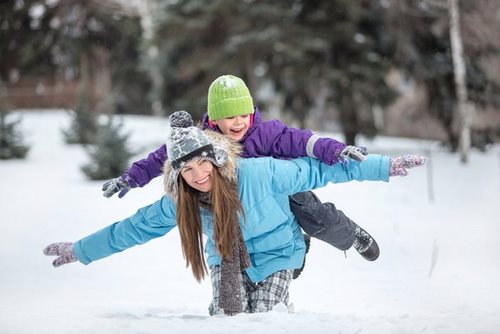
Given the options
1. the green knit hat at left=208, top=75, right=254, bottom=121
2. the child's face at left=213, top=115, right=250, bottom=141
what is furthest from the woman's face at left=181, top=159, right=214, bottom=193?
the green knit hat at left=208, top=75, right=254, bottom=121

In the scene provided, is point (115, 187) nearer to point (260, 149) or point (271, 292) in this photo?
point (260, 149)

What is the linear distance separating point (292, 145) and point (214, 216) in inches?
30.9

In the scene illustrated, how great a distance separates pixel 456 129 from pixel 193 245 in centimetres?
1374

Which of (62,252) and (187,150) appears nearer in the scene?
(187,150)

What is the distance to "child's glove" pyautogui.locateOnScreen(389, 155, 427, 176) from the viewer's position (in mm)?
3480

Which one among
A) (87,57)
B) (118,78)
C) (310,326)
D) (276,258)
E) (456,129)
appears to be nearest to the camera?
(310,326)

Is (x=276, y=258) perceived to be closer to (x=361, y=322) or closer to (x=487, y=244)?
(x=361, y=322)

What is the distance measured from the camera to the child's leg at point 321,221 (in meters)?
3.99

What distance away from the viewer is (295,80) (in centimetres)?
1450

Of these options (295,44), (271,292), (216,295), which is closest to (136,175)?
(216,295)

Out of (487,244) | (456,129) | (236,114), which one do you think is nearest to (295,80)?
(456,129)

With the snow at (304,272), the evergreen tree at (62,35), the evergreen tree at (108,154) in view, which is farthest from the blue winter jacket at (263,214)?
the evergreen tree at (62,35)

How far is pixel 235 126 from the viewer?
4184mm

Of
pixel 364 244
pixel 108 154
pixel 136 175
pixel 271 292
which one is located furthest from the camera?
pixel 108 154
